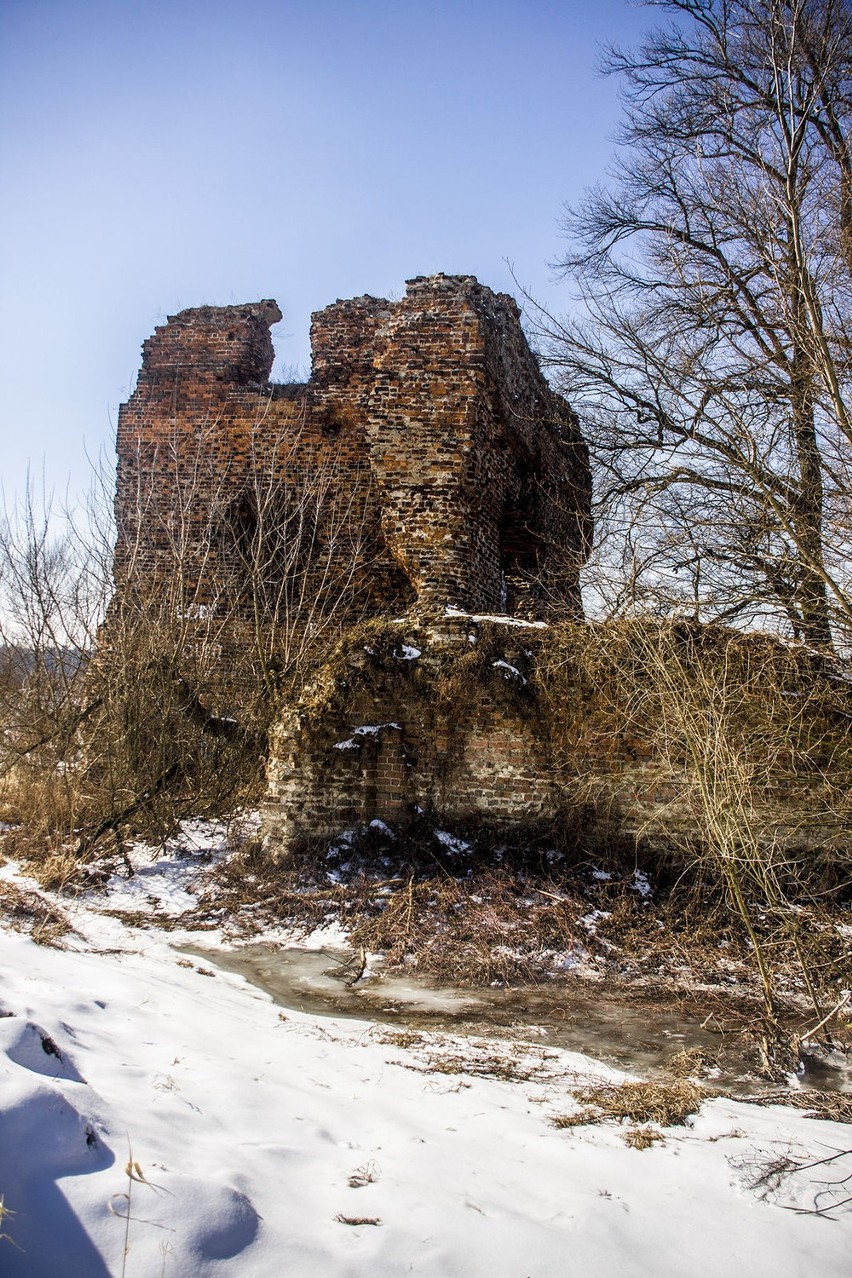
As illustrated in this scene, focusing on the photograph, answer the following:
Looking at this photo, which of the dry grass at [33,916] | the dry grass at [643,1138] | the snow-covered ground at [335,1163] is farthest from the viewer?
the dry grass at [33,916]

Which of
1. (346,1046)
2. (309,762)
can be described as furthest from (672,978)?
(309,762)

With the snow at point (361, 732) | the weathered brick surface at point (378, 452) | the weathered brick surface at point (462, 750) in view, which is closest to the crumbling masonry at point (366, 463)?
the weathered brick surface at point (378, 452)

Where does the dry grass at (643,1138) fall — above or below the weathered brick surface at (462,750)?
below

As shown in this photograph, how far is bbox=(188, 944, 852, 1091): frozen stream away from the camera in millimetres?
4207

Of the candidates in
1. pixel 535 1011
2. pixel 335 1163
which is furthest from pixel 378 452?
pixel 335 1163

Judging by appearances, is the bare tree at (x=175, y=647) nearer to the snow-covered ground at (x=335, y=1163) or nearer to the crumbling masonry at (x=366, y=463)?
the crumbling masonry at (x=366, y=463)

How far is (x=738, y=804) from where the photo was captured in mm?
4391

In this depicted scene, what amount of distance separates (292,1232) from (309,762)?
18.0ft

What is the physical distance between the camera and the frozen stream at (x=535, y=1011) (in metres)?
4.21

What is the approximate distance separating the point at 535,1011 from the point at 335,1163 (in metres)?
2.51

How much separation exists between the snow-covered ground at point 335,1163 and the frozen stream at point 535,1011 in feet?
1.38

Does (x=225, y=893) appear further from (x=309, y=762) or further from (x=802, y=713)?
(x=802, y=713)

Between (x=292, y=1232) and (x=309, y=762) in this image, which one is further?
(x=309, y=762)

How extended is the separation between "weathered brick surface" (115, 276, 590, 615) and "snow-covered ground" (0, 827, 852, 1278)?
7.28 m
